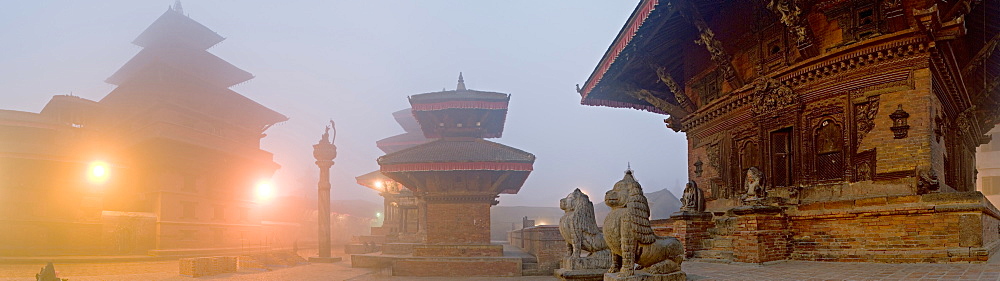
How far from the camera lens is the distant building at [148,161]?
25297mm

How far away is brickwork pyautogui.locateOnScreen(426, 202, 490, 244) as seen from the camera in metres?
21.5

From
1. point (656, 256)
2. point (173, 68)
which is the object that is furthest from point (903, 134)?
point (173, 68)

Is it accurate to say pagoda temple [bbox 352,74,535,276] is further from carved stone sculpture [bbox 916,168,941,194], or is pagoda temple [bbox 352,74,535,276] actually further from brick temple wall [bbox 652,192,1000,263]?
carved stone sculpture [bbox 916,168,941,194]

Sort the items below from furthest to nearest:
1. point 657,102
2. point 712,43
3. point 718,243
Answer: point 657,102 < point 712,43 < point 718,243

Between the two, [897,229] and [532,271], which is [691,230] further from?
[532,271]

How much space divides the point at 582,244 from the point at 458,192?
12.9 metres

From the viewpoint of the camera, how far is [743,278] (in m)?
7.56

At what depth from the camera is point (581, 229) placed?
30.5 feet

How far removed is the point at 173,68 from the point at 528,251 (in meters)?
24.8

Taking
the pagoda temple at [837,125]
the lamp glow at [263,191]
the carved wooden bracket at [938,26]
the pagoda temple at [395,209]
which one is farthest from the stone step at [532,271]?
the lamp glow at [263,191]

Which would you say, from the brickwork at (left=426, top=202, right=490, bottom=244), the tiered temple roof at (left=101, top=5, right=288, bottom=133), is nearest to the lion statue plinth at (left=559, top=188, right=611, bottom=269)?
the brickwork at (left=426, top=202, right=490, bottom=244)

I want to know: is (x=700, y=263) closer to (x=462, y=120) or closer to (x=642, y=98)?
(x=642, y=98)

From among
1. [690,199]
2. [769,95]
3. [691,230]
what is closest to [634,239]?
[691,230]

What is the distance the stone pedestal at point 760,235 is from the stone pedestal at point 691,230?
175cm
